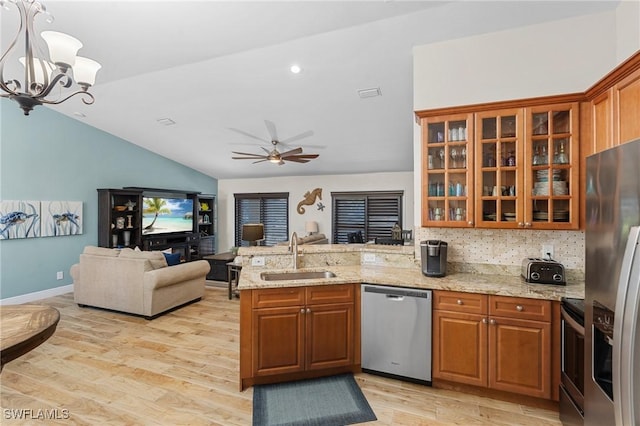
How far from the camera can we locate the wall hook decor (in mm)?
8305

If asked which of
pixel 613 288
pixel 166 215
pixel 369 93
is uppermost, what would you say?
pixel 369 93

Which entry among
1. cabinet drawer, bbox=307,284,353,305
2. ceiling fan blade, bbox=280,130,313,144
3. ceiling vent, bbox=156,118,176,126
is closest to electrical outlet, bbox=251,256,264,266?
cabinet drawer, bbox=307,284,353,305

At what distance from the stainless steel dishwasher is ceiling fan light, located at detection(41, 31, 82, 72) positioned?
2.74m

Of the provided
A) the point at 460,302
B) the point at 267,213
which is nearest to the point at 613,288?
the point at 460,302

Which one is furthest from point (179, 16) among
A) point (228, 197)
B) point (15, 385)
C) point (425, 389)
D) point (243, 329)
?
point (228, 197)

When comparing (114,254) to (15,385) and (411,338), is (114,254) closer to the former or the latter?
(15,385)

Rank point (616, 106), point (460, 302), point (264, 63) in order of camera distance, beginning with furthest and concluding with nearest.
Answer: point (264, 63), point (460, 302), point (616, 106)

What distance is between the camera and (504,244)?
289 centimetres

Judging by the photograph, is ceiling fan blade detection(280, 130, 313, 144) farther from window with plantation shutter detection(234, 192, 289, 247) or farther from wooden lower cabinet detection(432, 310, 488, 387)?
wooden lower cabinet detection(432, 310, 488, 387)

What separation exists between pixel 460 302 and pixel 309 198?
20.3 feet

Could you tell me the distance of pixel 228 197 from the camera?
9.36 meters

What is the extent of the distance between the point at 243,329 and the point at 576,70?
3.60m

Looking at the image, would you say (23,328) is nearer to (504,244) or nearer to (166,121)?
(504,244)

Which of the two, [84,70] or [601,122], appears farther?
[601,122]
